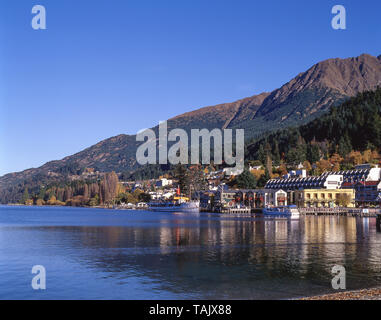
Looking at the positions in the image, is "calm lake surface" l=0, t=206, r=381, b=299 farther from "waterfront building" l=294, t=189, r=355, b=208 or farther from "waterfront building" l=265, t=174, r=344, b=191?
"waterfront building" l=265, t=174, r=344, b=191

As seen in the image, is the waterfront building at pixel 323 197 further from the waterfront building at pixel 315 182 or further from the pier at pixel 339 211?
the pier at pixel 339 211

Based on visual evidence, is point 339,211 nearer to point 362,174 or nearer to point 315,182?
point 315,182

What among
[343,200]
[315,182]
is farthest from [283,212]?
[315,182]

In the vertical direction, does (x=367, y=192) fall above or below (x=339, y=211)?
above

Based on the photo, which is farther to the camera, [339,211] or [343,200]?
[343,200]

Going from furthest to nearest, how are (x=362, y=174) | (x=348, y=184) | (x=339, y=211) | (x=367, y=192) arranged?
(x=348, y=184)
(x=362, y=174)
(x=367, y=192)
(x=339, y=211)

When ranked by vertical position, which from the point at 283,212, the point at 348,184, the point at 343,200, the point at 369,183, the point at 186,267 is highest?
the point at 369,183

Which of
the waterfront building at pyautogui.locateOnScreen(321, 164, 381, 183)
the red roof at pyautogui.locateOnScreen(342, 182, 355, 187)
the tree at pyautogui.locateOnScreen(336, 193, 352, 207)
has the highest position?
the waterfront building at pyautogui.locateOnScreen(321, 164, 381, 183)

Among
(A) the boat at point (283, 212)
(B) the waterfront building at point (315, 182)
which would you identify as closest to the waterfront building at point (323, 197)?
(B) the waterfront building at point (315, 182)

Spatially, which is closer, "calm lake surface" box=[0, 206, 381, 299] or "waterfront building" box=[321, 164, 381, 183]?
"calm lake surface" box=[0, 206, 381, 299]

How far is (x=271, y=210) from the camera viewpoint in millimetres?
146125

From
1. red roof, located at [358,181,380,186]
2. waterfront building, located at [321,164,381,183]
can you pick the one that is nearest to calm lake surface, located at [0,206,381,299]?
red roof, located at [358,181,380,186]
